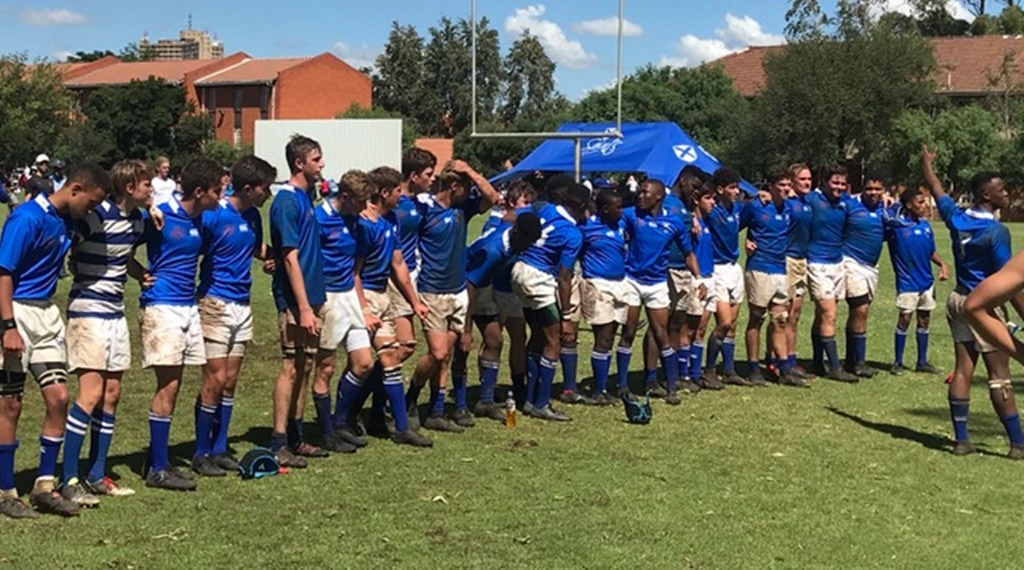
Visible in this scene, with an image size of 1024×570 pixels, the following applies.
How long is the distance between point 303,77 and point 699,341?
81.6 m

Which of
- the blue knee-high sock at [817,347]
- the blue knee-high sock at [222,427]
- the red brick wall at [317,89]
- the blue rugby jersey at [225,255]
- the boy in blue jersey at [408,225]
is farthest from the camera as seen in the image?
the red brick wall at [317,89]

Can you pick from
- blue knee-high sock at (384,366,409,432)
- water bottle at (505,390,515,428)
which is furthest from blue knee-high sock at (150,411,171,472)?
water bottle at (505,390,515,428)

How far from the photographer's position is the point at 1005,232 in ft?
29.9

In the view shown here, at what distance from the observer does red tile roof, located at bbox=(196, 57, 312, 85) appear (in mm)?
89875

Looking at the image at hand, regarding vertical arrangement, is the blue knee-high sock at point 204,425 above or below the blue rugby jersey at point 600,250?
below

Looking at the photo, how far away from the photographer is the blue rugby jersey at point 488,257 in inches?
396

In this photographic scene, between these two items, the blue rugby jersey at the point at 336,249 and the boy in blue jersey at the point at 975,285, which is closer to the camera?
the blue rugby jersey at the point at 336,249

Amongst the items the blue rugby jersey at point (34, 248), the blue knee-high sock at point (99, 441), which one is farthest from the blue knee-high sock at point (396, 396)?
the blue rugby jersey at point (34, 248)

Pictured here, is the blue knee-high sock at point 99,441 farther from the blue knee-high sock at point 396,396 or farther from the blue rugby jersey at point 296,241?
the blue knee-high sock at point 396,396

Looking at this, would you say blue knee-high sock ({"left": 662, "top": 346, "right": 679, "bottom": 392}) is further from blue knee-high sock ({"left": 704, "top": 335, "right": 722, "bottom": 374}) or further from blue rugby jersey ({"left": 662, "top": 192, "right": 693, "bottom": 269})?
blue knee-high sock ({"left": 704, "top": 335, "right": 722, "bottom": 374})

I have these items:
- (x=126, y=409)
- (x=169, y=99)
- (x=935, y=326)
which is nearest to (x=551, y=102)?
(x=169, y=99)

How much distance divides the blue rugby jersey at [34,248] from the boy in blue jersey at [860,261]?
8557mm

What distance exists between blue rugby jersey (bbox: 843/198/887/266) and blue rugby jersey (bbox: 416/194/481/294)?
5.24m

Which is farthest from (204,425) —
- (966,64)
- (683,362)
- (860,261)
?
(966,64)
